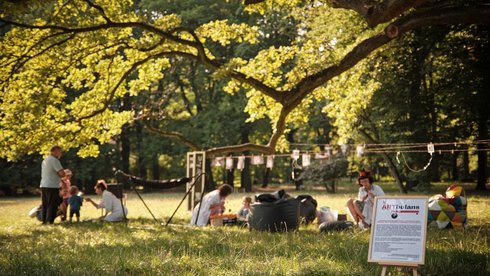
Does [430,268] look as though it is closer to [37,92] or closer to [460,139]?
[37,92]

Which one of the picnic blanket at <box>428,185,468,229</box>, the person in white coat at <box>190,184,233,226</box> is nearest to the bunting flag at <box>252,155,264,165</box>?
the person in white coat at <box>190,184,233,226</box>

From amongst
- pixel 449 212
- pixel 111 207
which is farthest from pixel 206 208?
pixel 449 212

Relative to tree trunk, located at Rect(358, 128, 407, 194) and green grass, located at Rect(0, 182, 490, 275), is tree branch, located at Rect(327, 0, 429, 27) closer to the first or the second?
green grass, located at Rect(0, 182, 490, 275)

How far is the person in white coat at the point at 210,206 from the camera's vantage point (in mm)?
11914

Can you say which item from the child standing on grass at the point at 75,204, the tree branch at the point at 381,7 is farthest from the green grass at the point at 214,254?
the tree branch at the point at 381,7

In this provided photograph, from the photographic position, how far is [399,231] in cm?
471

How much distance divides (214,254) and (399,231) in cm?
287

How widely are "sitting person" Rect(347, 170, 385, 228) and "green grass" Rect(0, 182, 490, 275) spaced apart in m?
0.97

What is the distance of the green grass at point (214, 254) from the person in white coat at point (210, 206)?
6.53 feet

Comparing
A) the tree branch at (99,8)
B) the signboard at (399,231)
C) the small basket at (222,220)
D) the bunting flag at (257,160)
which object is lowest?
the small basket at (222,220)

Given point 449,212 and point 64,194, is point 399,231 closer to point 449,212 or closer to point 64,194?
point 449,212

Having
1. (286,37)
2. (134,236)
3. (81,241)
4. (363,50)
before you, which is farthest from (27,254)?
(286,37)

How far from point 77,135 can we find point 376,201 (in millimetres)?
10846

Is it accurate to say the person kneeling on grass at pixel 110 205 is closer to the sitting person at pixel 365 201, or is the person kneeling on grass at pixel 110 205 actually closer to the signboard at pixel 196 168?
the signboard at pixel 196 168
